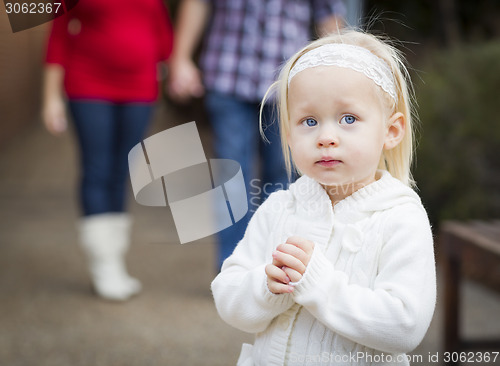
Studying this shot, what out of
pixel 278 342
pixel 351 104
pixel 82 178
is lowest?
pixel 82 178

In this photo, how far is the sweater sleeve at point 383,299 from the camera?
4.39 feet

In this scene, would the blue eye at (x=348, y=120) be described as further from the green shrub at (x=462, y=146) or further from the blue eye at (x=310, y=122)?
the green shrub at (x=462, y=146)

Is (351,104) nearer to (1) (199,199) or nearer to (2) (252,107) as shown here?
(1) (199,199)

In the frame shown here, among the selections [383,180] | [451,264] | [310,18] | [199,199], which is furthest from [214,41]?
[383,180]

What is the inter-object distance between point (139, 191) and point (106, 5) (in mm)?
2083

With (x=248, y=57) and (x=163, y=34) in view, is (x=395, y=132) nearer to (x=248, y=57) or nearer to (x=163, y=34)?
(x=248, y=57)

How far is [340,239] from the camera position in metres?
1.45

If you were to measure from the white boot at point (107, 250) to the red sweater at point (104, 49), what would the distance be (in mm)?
623

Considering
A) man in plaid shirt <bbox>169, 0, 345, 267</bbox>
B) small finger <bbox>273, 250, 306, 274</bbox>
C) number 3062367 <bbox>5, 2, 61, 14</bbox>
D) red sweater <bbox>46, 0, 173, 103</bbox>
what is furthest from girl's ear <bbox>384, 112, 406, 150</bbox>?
red sweater <bbox>46, 0, 173, 103</bbox>

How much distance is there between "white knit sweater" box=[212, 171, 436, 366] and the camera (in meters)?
1.35

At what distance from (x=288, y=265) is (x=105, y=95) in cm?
232

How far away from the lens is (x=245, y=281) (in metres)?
1.48

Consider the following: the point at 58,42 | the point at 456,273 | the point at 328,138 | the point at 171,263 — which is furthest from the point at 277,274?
the point at 171,263

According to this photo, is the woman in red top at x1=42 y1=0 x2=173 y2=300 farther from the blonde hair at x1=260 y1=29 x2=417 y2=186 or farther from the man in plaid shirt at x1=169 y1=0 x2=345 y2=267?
the blonde hair at x1=260 y1=29 x2=417 y2=186
